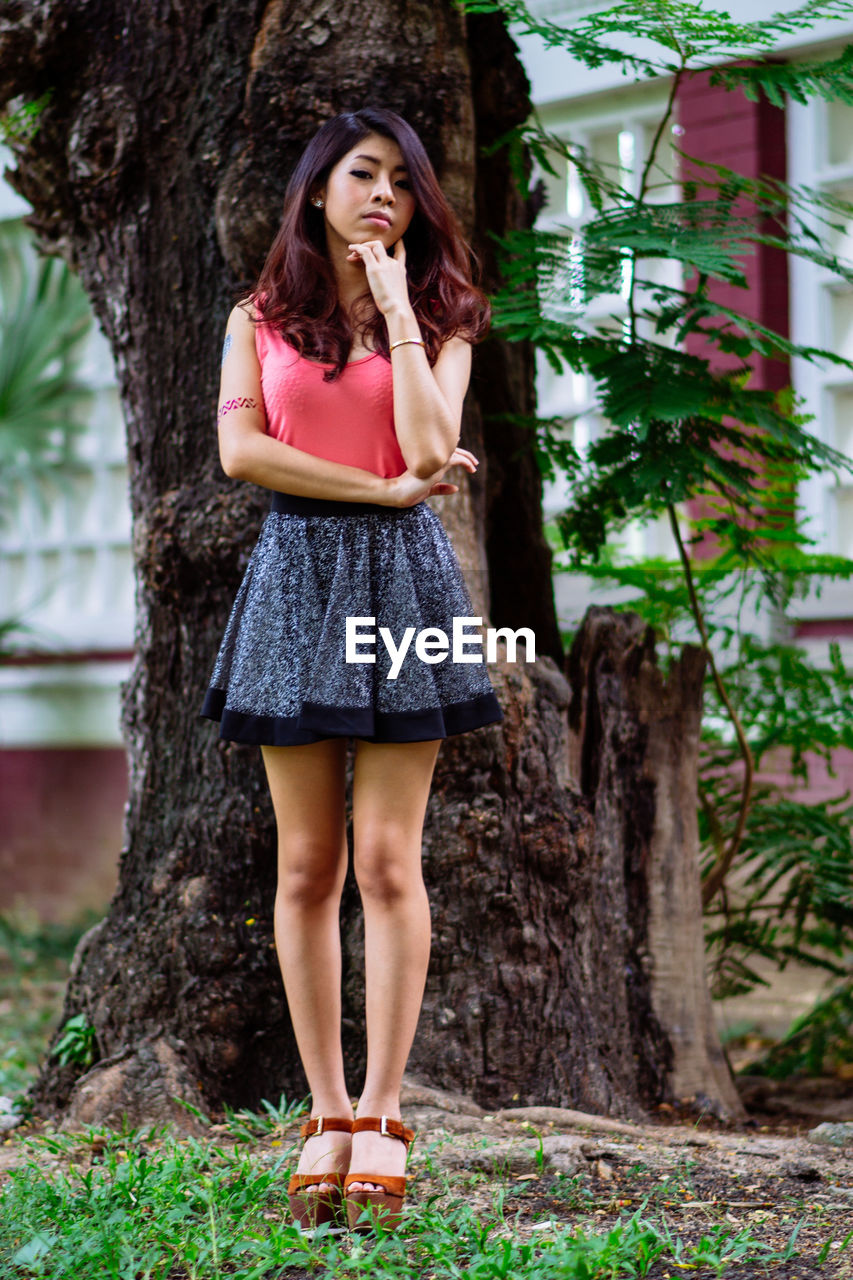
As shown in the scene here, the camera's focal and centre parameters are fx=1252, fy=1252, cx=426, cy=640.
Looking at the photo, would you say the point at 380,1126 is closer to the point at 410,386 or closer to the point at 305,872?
the point at 305,872

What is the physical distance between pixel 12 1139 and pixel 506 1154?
1402 mm

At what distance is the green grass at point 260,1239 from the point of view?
6.82 feet

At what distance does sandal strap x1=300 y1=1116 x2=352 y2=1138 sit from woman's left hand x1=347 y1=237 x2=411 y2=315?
5.17 ft

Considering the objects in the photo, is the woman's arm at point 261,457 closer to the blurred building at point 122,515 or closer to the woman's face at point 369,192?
the woman's face at point 369,192

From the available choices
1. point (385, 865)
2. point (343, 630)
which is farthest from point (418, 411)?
point (385, 865)

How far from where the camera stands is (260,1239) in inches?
87.4

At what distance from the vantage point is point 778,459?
12.0ft

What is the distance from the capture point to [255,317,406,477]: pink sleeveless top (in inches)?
97.7

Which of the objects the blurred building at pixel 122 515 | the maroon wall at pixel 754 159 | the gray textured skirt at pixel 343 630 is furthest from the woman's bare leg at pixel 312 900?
the maroon wall at pixel 754 159

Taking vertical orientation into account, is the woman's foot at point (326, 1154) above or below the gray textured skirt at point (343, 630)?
below

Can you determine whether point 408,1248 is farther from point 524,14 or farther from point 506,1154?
point 524,14

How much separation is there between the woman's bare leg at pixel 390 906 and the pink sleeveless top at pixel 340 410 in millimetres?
586

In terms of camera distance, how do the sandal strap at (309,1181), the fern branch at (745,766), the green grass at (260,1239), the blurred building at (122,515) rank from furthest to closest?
the blurred building at (122,515), the fern branch at (745,766), the sandal strap at (309,1181), the green grass at (260,1239)

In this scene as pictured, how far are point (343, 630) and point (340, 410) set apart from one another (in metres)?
0.44
